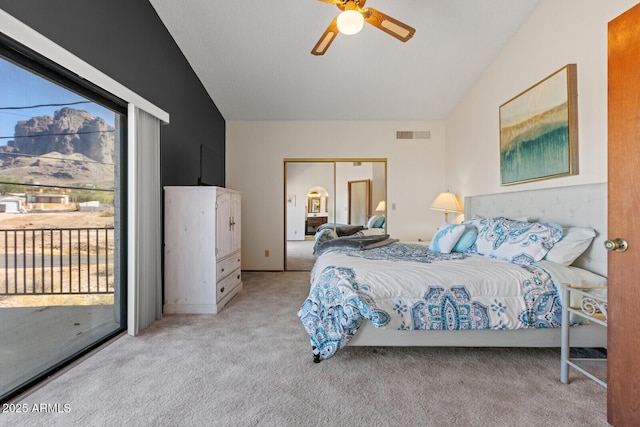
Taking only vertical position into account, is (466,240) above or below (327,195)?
below

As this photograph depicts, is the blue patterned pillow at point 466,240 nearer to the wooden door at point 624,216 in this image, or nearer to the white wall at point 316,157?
the wooden door at point 624,216

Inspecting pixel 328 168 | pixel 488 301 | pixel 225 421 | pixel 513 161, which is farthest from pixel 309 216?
pixel 225 421

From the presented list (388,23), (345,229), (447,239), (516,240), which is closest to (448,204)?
(345,229)

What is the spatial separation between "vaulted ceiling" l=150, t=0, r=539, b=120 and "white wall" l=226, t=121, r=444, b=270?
0.23 m

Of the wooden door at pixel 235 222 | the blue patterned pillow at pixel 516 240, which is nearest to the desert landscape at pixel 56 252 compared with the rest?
the wooden door at pixel 235 222

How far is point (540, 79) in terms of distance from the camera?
9.02 ft

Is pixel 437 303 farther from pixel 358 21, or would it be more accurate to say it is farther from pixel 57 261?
pixel 57 261

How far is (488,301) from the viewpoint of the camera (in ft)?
6.40

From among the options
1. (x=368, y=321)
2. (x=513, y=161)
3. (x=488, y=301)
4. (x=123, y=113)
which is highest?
(x=123, y=113)

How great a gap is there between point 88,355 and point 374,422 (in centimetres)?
199

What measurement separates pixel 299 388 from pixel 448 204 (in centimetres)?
349

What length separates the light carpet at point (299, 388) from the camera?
4.83ft

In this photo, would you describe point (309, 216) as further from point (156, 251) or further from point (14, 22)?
point (14, 22)

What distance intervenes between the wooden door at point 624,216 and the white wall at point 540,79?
99 centimetres
